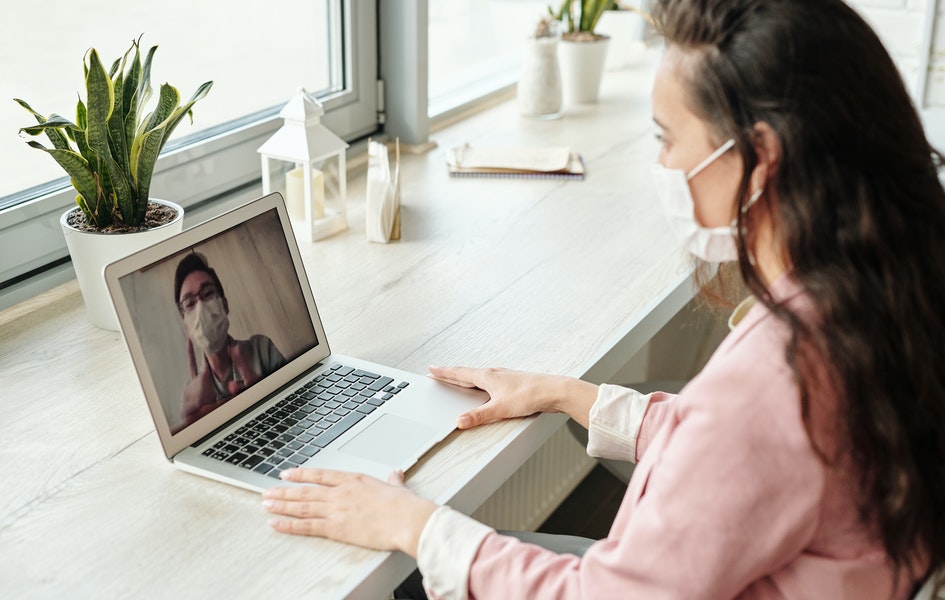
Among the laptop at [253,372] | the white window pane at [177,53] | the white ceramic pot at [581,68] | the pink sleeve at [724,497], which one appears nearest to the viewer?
the pink sleeve at [724,497]

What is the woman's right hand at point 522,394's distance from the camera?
1133 millimetres

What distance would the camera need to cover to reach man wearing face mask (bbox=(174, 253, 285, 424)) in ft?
3.45

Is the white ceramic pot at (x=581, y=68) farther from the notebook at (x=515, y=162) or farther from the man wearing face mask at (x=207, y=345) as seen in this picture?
the man wearing face mask at (x=207, y=345)

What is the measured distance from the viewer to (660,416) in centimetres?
A: 114

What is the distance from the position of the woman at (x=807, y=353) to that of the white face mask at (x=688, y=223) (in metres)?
0.06

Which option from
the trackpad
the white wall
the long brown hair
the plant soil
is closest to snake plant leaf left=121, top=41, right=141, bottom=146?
the plant soil

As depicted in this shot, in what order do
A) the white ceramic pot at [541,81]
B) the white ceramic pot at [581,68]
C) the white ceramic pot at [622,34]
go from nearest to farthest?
the white ceramic pot at [541,81], the white ceramic pot at [581,68], the white ceramic pot at [622,34]

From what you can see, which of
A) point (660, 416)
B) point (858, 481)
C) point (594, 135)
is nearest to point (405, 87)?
point (594, 135)

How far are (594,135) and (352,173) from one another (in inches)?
22.6

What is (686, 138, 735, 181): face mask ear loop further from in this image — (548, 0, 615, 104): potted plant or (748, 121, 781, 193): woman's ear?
(548, 0, 615, 104): potted plant

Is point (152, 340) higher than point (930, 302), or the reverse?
point (930, 302)

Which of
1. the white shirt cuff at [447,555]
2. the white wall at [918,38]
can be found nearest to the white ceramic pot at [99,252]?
the white shirt cuff at [447,555]

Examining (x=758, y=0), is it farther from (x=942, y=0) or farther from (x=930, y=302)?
(x=942, y=0)

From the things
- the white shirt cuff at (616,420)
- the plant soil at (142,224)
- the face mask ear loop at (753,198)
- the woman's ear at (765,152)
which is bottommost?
the white shirt cuff at (616,420)
